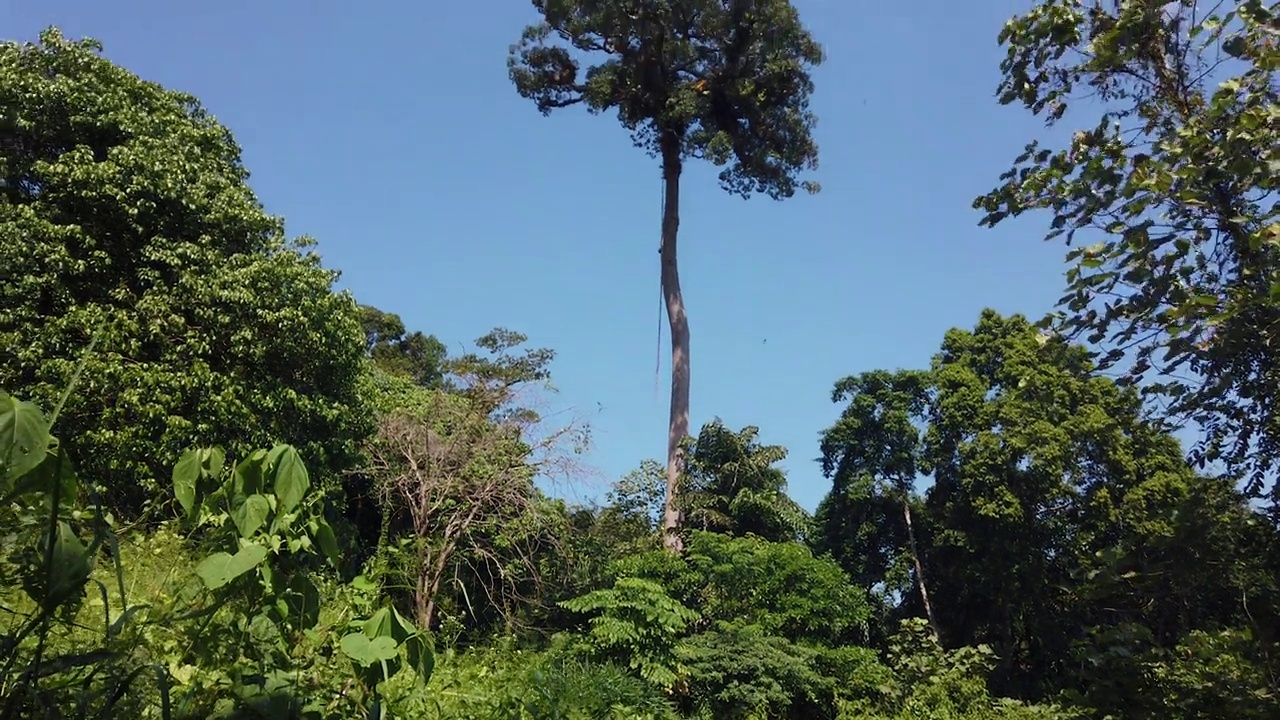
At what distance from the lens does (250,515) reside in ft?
3.65

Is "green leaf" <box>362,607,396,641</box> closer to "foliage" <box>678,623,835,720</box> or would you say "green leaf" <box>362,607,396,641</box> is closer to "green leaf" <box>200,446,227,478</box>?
"green leaf" <box>200,446,227,478</box>

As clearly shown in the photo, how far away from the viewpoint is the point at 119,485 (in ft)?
23.6

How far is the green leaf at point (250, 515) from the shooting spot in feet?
3.60

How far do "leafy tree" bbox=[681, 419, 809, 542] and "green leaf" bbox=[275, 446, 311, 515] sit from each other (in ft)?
35.6

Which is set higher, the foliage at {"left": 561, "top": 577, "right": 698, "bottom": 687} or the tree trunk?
the tree trunk

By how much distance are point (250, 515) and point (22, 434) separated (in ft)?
1.03

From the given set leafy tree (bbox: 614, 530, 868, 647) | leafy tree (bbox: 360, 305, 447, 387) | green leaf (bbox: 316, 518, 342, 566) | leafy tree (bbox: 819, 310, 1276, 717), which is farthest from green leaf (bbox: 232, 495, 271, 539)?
leafy tree (bbox: 360, 305, 447, 387)

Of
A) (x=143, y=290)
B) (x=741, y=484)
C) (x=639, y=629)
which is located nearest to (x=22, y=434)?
(x=639, y=629)

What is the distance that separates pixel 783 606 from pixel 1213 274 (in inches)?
311

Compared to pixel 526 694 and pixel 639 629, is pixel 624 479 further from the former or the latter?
pixel 526 694

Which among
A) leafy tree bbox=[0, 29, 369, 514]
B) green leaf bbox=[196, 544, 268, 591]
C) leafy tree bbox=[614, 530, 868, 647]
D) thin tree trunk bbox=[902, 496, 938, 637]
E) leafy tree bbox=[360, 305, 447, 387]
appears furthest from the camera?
leafy tree bbox=[360, 305, 447, 387]

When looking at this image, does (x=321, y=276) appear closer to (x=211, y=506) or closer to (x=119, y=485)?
(x=119, y=485)

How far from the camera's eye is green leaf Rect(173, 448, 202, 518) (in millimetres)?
1143

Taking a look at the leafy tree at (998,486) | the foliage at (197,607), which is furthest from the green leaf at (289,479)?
the leafy tree at (998,486)
